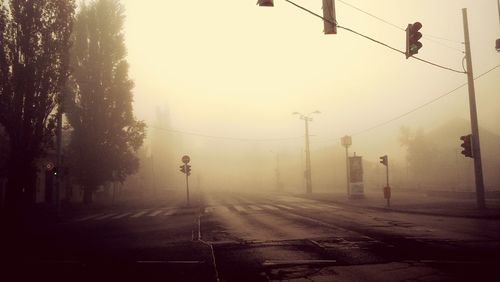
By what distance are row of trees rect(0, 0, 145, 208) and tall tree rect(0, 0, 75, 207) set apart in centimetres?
5

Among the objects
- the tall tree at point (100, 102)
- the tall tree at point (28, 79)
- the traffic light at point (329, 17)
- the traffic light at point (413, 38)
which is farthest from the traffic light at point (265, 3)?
the tall tree at point (100, 102)

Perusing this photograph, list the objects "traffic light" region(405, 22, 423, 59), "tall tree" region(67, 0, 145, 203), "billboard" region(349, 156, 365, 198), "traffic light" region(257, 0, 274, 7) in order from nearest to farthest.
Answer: "traffic light" region(257, 0, 274, 7) → "traffic light" region(405, 22, 423, 59) → "tall tree" region(67, 0, 145, 203) → "billboard" region(349, 156, 365, 198)

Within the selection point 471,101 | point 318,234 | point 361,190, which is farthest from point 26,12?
point 361,190

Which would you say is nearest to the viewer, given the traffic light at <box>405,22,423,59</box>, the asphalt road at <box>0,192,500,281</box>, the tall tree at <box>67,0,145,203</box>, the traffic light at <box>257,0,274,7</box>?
the asphalt road at <box>0,192,500,281</box>

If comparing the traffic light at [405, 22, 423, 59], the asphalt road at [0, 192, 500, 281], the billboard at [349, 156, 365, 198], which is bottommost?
the asphalt road at [0, 192, 500, 281]

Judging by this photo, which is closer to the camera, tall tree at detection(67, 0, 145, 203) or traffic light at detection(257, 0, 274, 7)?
traffic light at detection(257, 0, 274, 7)

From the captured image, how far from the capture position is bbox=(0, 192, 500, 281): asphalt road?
26.2 ft

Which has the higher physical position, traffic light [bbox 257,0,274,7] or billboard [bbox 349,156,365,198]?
traffic light [bbox 257,0,274,7]

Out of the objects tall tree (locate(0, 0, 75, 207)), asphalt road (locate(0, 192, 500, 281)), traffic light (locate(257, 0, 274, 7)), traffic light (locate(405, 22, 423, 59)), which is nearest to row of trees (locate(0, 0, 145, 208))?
tall tree (locate(0, 0, 75, 207))

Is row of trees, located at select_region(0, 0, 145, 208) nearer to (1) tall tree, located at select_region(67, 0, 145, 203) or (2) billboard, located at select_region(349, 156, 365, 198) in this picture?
(1) tall tree, located at select_region(67, 0, 145, 203)

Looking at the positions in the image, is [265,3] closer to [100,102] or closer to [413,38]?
[413,38]

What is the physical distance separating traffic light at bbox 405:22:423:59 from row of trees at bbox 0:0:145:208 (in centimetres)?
1939

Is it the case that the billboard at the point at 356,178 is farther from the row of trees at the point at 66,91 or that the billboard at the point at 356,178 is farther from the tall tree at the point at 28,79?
the tall tree at the point at 28,79

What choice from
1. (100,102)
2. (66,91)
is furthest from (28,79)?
(100,102)
